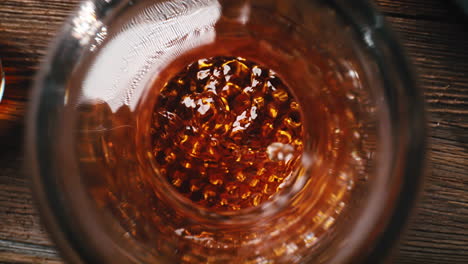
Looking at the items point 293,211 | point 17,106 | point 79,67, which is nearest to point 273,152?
point 293,211

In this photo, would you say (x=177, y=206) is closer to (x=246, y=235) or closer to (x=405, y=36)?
(x=246, y=235)

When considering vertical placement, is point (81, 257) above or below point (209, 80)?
below

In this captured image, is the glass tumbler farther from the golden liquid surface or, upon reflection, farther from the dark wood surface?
the dark wood surface

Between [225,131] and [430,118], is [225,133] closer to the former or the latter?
[225,131]

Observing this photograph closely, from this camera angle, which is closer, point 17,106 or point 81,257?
point 81,257

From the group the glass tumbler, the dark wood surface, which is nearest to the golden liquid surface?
the glass tumbler

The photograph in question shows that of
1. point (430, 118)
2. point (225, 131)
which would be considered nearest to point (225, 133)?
point (225, 131)
